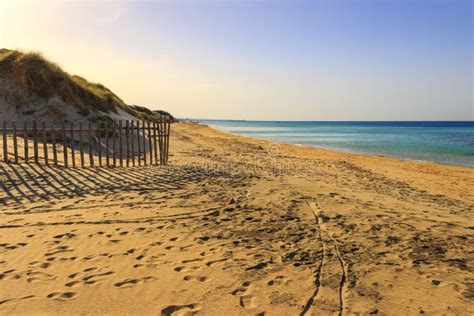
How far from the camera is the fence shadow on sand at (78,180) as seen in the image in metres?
8.09

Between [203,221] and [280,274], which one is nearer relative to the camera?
[280,274]

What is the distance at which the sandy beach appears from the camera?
3775 millimetres

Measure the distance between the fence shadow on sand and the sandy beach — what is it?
2.9 inches

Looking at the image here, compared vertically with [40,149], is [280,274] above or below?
below

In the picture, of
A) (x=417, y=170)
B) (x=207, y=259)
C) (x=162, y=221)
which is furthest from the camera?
(x=417, y=170)

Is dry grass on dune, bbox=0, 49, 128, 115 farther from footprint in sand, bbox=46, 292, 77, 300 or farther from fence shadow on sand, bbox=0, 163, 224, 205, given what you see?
footprint in sand, bbox=46, 292, 77, 300

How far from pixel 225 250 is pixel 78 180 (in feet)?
19.3

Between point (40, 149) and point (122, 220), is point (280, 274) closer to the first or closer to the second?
point (122, 220)

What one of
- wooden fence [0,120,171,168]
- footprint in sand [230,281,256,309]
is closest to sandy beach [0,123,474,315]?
footprint in sand [230,281,256,309]

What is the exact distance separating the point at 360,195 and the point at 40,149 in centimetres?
1096

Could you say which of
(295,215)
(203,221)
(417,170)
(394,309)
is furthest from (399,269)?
(417,170)

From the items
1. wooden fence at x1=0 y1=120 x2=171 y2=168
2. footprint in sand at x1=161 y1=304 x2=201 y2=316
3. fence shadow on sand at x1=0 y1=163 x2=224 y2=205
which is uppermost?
wooden fence at x1=0 y1=120 x2=171 y2=168

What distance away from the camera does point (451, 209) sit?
8.66m

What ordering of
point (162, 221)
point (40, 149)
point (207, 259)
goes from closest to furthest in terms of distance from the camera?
point (207, 259)
point (162, 221)
point (40, 149)
